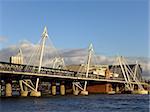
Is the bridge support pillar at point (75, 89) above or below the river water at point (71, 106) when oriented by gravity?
above

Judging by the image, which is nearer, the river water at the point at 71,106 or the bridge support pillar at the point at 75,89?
the river water at the point at 71,106

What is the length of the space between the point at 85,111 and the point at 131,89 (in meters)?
129

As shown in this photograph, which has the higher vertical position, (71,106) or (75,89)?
(75,89)

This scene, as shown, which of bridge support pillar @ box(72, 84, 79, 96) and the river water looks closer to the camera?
the river water

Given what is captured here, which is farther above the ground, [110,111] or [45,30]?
[45,30]

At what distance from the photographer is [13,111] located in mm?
57031

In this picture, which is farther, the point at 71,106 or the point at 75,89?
the point at 75,89

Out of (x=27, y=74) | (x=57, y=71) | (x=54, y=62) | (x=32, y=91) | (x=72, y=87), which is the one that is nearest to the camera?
(x=27, y=74)

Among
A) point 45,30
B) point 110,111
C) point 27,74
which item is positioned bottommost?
point 110,111

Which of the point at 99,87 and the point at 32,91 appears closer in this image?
the point at 32,91

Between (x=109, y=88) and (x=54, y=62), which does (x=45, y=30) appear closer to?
(x=54, y=62)

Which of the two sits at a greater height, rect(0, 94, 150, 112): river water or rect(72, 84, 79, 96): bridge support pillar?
rect(72, 84, 79, 96): bridge support pillar

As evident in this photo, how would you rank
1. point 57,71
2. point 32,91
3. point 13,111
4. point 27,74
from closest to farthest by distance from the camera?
point 13,111
point 27,74
point 32,91
point 57,71

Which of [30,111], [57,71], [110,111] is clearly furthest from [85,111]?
[57,71]
